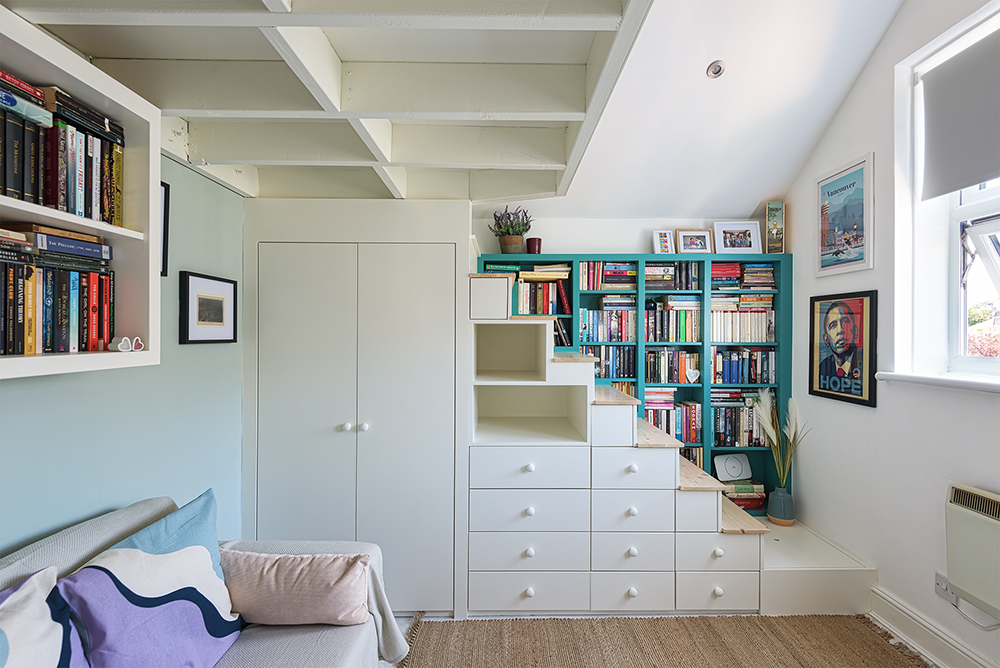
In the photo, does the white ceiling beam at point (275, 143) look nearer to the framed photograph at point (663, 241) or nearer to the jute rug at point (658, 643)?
the framed photograph at point (663, 241)

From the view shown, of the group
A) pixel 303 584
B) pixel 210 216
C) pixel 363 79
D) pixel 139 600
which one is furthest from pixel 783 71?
pixel 139 600

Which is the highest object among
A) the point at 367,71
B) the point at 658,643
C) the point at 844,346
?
the point at 367,71

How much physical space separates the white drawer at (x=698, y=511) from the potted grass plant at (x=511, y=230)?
67.2 inches

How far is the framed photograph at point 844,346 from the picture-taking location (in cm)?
241

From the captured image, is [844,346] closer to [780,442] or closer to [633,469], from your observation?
[780,442]

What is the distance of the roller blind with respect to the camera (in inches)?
73.1

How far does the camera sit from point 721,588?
7.89ft

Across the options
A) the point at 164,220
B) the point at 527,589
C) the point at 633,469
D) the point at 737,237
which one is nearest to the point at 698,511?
the point at 633,469

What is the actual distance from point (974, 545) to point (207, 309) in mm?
3212

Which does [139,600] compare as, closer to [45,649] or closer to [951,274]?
[45,649]

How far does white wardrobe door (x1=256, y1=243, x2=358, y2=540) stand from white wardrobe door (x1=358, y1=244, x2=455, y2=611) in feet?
0.25

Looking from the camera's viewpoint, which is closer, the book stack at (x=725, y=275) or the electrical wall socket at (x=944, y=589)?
the electrical wall socket at (x=944, y=589)

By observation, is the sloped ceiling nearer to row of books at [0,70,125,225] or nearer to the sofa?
row of books at [0,70,125,225]

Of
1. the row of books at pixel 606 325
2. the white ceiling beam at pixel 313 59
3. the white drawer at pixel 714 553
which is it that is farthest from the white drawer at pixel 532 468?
the white ceiling beam at pixel 313 59
